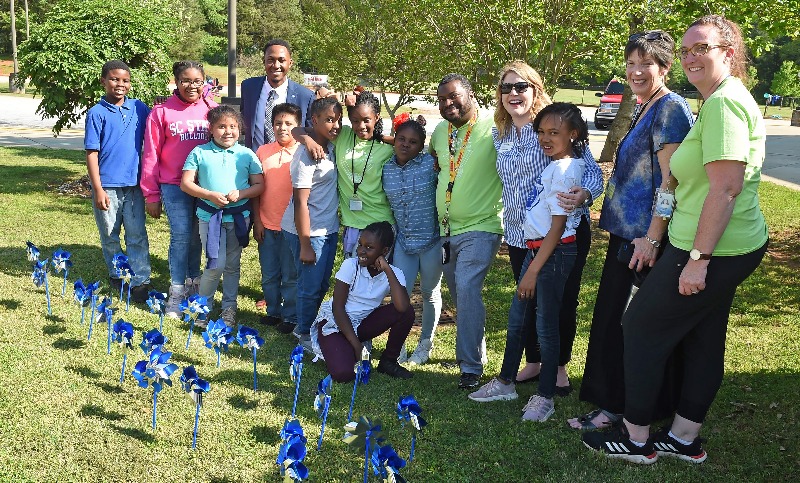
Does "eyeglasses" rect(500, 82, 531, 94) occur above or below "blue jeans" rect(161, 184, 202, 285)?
above

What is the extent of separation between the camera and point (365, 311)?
5.07 meters

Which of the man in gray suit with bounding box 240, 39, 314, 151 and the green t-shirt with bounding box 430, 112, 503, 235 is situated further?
the man in gray suit with bounding box 240, 39, 314, 151

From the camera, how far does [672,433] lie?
390 cm

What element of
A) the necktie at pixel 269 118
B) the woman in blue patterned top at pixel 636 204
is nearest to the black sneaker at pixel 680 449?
the woman in blue patterned top at pixel 636 204

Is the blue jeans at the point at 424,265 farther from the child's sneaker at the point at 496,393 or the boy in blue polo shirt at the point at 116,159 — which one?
the boy in blue polo shirt at the point at 116,159

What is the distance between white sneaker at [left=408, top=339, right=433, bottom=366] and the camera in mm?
5277

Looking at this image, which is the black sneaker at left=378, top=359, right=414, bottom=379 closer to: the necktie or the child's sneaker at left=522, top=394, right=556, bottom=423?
the child's sneaker at left=522, top=394, right=556, bottom=423

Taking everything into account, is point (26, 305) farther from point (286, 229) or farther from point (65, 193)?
point (65, 193)

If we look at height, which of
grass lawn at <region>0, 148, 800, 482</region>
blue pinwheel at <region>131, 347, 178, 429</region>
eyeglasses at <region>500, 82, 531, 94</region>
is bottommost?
grass lawn at <region>0, 148, 800, 482</region>

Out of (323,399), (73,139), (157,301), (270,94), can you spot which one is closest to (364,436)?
(323,399)

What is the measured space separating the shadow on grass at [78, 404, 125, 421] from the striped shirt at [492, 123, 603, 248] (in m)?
2.43

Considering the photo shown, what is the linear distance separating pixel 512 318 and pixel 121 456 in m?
2.23

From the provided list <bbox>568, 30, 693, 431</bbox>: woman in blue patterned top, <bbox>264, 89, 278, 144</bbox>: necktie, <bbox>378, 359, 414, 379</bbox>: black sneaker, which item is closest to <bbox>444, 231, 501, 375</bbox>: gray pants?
<bbox>378, 359, 414, 379</bbox>: black sneaker

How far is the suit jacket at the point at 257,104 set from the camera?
19.3 feet
